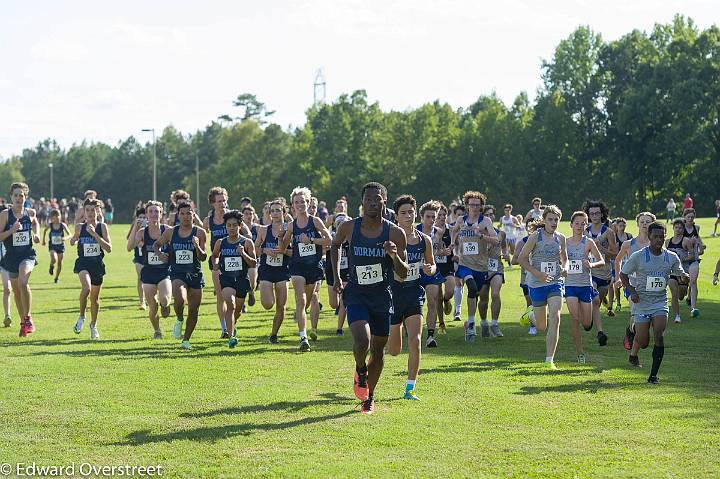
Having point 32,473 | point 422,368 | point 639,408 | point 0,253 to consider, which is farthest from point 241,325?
point 32,473

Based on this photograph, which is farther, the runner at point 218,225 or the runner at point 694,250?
the runner at point 694,250

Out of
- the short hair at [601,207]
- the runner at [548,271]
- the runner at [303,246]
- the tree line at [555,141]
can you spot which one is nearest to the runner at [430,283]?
the runner at [303,246]

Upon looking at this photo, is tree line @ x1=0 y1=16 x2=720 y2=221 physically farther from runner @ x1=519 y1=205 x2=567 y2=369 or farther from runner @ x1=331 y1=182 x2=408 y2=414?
runner @ x1=331 y1=182 x2=408 y2=414

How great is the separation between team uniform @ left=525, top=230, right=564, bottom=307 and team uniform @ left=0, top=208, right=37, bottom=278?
8.73m

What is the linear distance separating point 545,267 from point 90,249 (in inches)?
304

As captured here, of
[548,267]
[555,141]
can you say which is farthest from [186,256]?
[555,141]

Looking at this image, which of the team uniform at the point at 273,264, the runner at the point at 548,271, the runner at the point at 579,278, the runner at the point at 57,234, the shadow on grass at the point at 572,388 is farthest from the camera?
the runner at the point at 57,234

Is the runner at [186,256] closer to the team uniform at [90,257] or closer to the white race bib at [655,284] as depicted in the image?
the team uniform at [90,257]

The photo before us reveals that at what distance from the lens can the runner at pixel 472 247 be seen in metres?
17.0

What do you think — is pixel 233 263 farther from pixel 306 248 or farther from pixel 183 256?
pixel 306 248

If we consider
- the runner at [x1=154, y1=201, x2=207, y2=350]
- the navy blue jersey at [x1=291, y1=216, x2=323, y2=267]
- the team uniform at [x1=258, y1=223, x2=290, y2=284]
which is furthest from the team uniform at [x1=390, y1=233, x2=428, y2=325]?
the team uniform at [x1=258, y1=223, x2=290, y2=284]

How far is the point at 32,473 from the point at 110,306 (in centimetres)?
1692

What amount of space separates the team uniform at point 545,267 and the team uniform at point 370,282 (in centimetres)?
398

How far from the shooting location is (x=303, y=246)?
51.3ft
